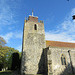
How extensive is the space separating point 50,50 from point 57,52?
5.87ft

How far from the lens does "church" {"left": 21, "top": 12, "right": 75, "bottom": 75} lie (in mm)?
14006

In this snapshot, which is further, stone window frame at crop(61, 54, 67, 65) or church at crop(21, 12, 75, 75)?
stone window frame at crop(61, 54, 67, 65)

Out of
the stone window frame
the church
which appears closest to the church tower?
the church

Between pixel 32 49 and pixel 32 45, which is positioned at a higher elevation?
pixel 32 45

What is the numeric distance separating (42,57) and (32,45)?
3.60m

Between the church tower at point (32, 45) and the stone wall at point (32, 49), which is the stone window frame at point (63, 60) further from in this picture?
the church tower at point (32, 45)

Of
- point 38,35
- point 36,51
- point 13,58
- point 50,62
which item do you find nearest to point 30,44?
point 36,51

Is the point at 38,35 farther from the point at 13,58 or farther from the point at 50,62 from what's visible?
the point at 13,58

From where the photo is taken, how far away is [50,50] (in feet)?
48.1

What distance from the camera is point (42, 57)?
16.2m

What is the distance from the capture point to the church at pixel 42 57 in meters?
14.0

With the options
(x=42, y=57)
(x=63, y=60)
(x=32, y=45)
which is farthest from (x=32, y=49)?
(x=63, y=60)

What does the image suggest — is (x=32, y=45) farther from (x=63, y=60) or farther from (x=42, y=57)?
(x=63, y=60)

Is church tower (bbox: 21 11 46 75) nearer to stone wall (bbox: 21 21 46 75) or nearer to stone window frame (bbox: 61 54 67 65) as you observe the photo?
stone wall (bbox: 21 21 46 75)
